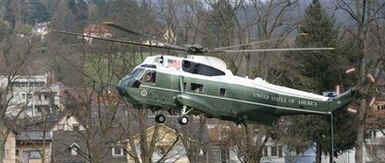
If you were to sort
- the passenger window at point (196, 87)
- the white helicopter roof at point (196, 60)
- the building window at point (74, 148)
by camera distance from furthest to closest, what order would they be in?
the building window at point (74, 148)
the white helicopter roof at point (196, 60)
the passenger window at point (196, 87)

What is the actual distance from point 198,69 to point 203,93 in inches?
40.7

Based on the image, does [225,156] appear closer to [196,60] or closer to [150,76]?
[196,60]

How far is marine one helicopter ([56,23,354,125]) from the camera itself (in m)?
33.4

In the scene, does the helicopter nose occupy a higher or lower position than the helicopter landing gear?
higher

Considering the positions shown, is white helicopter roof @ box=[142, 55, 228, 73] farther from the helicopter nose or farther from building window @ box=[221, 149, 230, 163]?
building window @ box=[221, 149, 230, 163]

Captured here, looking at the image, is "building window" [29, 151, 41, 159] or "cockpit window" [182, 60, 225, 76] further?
"building window" [29, 151, 41, 159]

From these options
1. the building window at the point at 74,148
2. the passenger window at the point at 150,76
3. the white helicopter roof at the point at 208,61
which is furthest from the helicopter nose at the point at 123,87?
the building window at the point at 74,148

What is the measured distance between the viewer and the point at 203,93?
33.8 meters

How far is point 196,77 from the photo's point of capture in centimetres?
3378

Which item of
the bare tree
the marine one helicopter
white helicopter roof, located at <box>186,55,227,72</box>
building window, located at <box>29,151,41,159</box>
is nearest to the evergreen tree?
the bare tree

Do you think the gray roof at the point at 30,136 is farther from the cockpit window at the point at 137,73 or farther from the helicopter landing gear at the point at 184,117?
the helicopter landing gear at the point at 184,117

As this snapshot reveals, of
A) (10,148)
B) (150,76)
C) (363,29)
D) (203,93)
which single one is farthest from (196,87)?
(10,148)

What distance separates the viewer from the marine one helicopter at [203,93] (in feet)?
110

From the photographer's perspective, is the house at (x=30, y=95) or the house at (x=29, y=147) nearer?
the house at (x=30, y=95)
